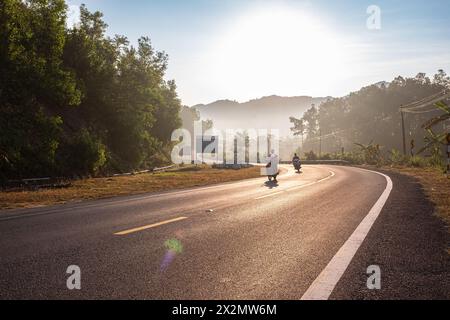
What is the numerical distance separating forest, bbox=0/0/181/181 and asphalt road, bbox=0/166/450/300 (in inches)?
534

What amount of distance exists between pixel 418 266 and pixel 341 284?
1.29m

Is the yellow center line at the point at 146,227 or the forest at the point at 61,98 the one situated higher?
the forest at the point at 61,98

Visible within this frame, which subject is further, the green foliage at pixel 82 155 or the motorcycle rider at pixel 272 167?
the green foliage at pixel 82 155

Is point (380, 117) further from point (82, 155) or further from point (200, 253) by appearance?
point (200, 253)

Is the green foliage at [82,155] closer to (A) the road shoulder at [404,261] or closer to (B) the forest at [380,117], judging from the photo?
(A) the road shoulder at [404,261]

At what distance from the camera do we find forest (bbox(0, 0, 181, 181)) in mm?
20750

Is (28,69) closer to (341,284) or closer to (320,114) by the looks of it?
(341,284)

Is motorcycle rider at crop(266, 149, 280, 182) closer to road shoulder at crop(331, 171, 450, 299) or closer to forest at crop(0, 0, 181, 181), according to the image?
forest at crop(0, 0, 181, 181)

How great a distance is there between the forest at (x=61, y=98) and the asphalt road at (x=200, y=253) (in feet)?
44.5

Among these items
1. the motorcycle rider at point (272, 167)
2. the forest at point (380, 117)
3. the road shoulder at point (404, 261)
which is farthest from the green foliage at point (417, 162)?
the forest at point (380, 117)

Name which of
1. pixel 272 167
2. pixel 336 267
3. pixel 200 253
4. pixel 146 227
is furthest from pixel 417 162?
pixel 200 253

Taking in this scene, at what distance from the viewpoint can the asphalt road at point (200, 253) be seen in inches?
143

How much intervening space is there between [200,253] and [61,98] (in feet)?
72.5
